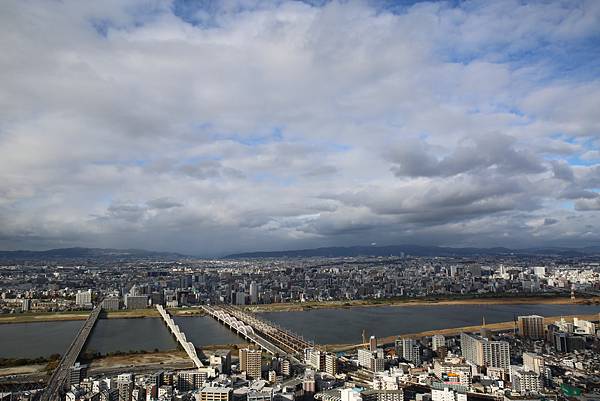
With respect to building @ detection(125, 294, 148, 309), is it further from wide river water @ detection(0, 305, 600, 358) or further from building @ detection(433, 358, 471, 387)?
building @ detection(433, 358, 471, 387)

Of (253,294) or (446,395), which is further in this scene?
(253,294)

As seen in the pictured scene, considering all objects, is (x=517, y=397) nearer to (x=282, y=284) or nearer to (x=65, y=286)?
(x=282, y=284)

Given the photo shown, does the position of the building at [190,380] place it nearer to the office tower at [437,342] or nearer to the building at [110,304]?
the office tower at [437,342]

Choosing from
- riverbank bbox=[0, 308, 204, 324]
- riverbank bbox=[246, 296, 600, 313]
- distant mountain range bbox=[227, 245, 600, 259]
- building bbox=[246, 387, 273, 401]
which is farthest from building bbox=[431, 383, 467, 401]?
distant mountain range bbox=[227, 245, 600, 259]

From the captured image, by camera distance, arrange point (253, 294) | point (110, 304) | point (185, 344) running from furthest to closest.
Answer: point (253, 294) → point (110, 304) → point (185, 344)

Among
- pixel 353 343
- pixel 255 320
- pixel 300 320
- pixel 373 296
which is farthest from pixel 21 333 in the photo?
pixel 373 296

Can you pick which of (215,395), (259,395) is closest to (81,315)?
(215,395)

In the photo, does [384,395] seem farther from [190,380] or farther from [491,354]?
[491,354]
